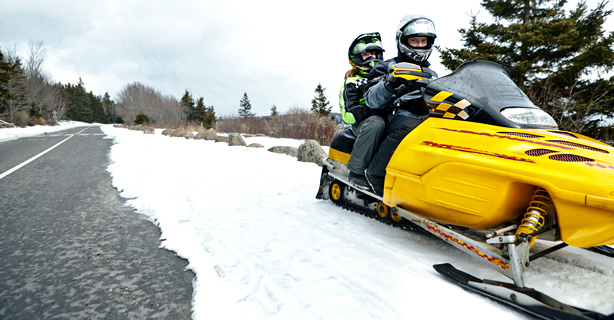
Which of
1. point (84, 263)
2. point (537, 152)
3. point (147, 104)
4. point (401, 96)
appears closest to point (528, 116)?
point (537, 152)

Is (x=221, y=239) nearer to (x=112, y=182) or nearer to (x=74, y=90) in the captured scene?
(x=112, y=182)

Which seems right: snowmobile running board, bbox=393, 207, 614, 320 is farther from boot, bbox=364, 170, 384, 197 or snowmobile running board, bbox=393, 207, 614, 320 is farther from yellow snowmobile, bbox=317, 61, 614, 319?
boot, bbox=364, 170, 384, 197

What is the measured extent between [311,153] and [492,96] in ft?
16.6

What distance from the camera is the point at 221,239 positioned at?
2311mm

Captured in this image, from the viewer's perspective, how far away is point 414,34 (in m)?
2.46

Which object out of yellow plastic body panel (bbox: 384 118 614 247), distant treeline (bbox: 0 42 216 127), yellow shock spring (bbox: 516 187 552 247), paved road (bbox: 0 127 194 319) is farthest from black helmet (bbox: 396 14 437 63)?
distant treeline (bbox: 0 42 216 127)

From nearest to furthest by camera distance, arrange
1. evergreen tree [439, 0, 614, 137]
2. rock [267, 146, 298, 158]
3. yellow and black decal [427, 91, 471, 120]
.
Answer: yellow and black decal [427, 91, 471, 120], rock [267, 146, 298, 158], evergreen tree [439, 0, 614, 137]

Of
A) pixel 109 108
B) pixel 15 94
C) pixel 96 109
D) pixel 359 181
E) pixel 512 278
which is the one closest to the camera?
pixel 512 278

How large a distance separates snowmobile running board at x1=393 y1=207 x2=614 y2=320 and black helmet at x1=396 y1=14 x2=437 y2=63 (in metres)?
1.55

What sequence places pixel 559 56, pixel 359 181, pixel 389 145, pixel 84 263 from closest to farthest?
pixel 84 263
pixel 389 145
pixel 359 181
pixel 559 56

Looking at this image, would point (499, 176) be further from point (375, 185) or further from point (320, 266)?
point (320, 266)

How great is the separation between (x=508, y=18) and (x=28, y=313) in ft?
54.1

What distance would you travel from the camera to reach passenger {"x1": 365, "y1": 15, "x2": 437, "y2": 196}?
2254mm

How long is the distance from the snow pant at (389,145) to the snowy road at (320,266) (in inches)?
19.9
